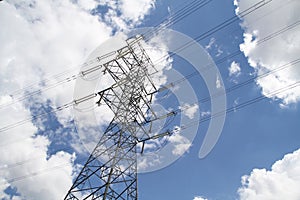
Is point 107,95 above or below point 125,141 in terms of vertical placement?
above

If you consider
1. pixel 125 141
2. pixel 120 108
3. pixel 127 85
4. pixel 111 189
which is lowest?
pixel 111 189

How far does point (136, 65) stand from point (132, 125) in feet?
16.3

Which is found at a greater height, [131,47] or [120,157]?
[131,47]

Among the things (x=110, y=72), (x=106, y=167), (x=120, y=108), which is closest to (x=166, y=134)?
(x=120, y=108)

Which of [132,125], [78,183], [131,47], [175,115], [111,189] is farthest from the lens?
[131,47]

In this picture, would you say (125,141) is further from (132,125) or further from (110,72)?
(110,72)

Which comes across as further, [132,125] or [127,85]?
[127,85]

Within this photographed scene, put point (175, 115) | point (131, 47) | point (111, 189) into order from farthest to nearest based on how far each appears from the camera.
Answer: point (131, 47), point (175, 115), point (111, 189)

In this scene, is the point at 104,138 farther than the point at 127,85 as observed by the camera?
No

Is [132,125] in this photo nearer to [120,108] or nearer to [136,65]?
[120,108]

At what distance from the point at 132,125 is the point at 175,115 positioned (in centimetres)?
294

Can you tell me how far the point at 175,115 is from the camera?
53.5ft

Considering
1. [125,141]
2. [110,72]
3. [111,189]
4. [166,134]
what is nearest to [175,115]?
[166,134]

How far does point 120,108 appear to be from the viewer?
50.5 ft
